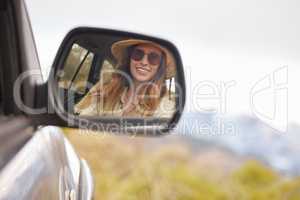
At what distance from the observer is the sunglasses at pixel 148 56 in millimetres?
1015

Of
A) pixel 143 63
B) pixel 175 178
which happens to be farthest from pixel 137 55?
pixel 175 178

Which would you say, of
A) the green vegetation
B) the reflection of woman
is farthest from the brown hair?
the green vegetation

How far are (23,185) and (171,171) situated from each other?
4767 millimetres

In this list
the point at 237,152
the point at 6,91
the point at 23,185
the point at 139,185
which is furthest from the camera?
the point at 237,152

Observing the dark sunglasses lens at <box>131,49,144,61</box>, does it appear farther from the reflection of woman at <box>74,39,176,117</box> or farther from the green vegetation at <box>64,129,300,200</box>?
the green vegetation at <box>64,129,300,200</box>

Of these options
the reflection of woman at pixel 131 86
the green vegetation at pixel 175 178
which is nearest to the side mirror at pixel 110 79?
the reflection of woman at pixel 131 86

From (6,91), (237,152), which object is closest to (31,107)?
(6,91)

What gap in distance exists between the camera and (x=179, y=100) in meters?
1.14

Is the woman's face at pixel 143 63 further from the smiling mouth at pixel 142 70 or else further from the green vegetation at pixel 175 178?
the green vegetation at pixel 175 178

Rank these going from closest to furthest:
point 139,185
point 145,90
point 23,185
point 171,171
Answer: point 23,185, point 145,90, point 139,185, point 171,171

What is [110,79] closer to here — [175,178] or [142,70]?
[142,70]

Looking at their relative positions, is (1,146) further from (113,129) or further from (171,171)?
(171,171)

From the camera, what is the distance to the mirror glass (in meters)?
0.99

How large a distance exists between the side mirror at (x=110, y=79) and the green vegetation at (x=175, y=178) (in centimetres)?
364
